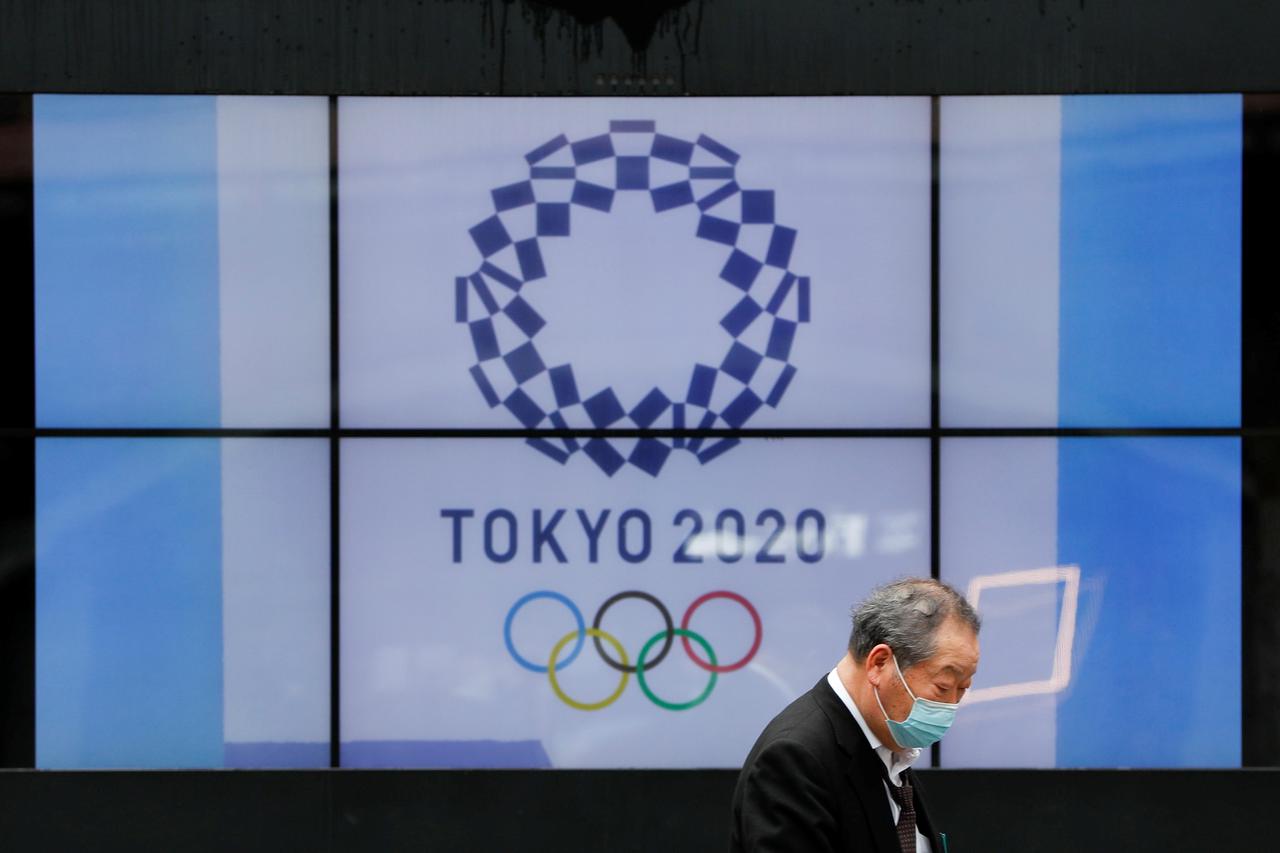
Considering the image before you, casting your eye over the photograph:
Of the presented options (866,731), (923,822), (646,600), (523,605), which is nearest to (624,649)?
(646,600)

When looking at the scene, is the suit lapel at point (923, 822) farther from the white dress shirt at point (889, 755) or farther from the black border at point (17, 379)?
the black border at point (17, 379)

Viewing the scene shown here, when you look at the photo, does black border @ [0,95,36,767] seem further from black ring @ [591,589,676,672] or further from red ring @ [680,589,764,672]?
red ring @ [680,589,764,672]

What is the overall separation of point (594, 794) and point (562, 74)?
3621 millimetres

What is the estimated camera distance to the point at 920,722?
341 cm

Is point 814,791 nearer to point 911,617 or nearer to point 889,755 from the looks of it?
point 889,755

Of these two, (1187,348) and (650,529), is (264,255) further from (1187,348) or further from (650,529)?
(1187,348)

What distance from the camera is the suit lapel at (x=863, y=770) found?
335 cm

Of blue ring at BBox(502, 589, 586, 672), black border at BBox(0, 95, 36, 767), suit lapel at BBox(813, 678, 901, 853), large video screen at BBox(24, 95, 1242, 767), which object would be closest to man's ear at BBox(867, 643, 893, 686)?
suit lapel at BBox(813, 678, 901, 853)

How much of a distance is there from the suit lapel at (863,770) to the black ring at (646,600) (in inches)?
→ 155

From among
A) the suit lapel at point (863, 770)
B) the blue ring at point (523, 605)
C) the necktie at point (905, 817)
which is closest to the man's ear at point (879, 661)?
the suit lapel at point (863, 770)

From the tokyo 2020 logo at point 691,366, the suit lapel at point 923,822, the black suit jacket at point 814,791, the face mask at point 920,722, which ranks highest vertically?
the tokyo 2020 logo at point 691,366

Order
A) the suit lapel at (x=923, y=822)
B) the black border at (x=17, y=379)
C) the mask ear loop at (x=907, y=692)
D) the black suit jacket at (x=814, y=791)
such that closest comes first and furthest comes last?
the black suit jacket at (x=814, y=791)
the mask ear loop at (x=907, y=692)
the suit lapel at (x=923, y=822)
the black border at (x=17, y=379)

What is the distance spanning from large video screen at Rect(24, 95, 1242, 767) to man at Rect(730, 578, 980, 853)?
3.95 m

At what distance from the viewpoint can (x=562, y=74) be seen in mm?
7336
